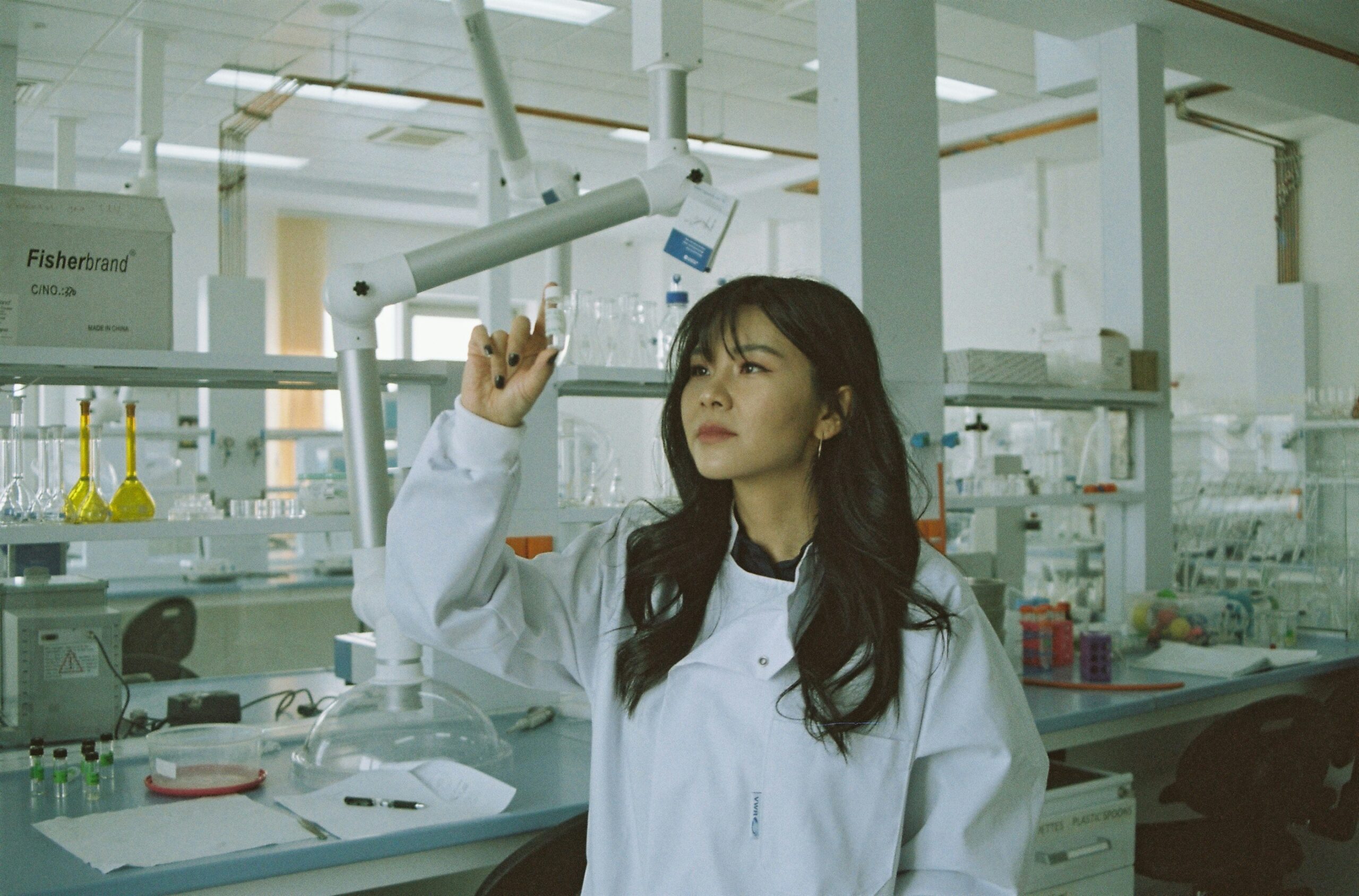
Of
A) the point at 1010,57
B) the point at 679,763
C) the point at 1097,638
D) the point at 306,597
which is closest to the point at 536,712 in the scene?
the point at 679,763

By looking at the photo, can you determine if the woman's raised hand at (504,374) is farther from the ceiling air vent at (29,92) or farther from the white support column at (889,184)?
the ceiling air vent at (29,92)

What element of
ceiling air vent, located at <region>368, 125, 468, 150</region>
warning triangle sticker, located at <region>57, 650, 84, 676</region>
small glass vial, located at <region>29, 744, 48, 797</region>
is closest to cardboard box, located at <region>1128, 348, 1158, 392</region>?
warning triangle sticker, located at <region>57, 650, 84, 676</region>

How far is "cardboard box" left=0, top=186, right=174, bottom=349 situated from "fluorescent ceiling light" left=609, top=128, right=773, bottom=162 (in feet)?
16.8

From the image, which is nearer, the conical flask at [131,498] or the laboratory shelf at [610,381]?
the conical flask at [131,498]

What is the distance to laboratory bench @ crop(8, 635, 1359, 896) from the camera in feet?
5.46

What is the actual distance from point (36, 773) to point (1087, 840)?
198cm

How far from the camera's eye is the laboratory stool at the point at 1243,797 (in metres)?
2.55

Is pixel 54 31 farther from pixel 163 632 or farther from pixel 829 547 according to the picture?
pixel 829 547

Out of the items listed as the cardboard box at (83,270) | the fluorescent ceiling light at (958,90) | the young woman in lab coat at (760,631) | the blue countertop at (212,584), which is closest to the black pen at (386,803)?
the young woman in lab coat at (760,631)

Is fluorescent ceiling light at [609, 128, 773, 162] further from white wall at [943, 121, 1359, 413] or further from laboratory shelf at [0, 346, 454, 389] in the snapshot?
laboratory shelf at [0, 346, 454, 389]

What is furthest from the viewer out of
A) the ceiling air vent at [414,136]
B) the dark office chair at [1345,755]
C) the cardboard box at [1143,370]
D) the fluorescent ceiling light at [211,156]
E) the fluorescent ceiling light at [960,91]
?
the fluorescent ceiling light at [211,156]

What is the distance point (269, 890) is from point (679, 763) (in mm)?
667

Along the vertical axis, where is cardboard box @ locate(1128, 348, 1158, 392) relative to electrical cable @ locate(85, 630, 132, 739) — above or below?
above

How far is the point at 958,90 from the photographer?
6.53 meters
